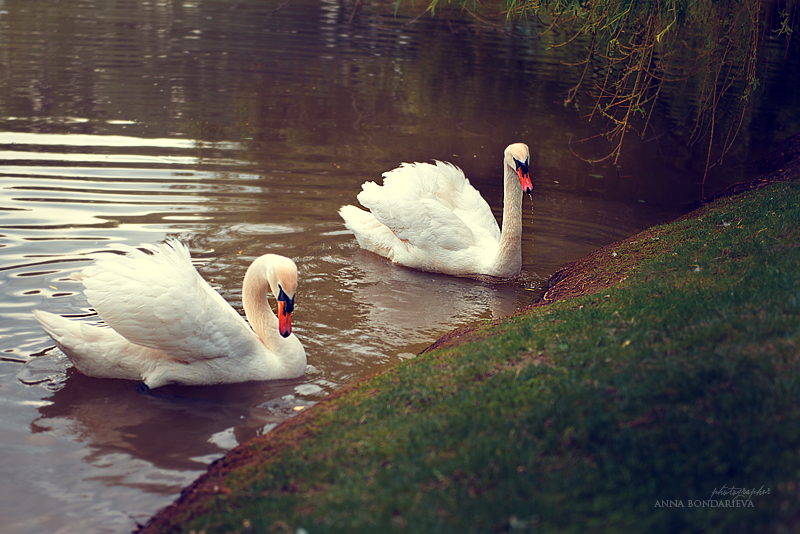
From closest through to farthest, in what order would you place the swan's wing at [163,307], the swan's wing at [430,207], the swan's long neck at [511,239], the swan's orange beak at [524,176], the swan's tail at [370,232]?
1. the swan's wing at [163,307]
2. the swan's orange beak at [524,176]
3. the swan's long neck at [511,239]
4. the swan's wing at [430,207]
5. the swan's tail at [370,232]

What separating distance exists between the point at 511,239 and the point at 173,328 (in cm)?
439

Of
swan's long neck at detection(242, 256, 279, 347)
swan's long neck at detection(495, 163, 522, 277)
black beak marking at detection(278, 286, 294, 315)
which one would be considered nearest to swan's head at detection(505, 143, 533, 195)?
swan's long neck at detection(495, 163, 522, 277)

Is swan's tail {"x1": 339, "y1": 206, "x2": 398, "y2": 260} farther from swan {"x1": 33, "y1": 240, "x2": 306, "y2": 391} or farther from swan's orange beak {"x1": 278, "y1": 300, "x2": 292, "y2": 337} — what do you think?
swan's orange beak {"x1": 278, "y1": 300, "x2": 292, "y2": 337}

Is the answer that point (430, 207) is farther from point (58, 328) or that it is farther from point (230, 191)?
point (58, 328)

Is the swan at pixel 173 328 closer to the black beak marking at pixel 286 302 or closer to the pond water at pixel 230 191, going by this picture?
the black beak marking at pixel 286 302

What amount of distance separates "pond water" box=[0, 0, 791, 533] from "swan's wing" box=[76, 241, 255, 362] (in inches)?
19.7

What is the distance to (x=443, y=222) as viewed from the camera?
842 centimetres

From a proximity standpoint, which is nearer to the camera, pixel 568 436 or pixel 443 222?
pixel 568 436

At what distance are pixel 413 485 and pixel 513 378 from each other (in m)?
1.29

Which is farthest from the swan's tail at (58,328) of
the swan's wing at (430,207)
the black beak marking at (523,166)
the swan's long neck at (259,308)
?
the black beak marking at (523,166)

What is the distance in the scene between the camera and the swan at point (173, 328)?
526cm

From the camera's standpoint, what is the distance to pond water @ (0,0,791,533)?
16.4 ft

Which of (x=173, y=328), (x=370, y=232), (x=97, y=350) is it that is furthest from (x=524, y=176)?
(x=97, y=350)

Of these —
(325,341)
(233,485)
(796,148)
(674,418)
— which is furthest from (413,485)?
(796,148)
